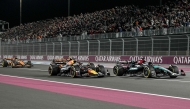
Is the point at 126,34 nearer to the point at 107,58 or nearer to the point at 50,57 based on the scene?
the point at 107,58

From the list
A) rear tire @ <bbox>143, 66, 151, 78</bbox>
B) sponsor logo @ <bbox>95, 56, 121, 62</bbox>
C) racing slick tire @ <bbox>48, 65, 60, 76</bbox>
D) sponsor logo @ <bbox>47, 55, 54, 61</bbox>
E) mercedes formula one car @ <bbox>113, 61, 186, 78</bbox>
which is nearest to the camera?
mercedes formula one car @ <bbox>113, 61, 186, 78</bbox>

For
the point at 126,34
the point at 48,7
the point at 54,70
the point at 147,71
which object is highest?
the point at 48,7

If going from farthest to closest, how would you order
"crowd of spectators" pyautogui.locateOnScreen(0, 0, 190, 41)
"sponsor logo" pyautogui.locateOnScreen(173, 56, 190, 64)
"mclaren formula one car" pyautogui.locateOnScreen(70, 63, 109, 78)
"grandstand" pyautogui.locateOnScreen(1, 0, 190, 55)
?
"crowd of spectators" pyautogui.locateOnScreen(0, 0, 190, 41) < "grandstand" pyautogui.locateOnScreen(1, 0, 190, 55) < "sponsor logo" pyautogui.locateOnScreen(173, 56, 190, 64) < "mclaren formula one car" pyautogui.locateOnScreen(70, 63, 109, 78)

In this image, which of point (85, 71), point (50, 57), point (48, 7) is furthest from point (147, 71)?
point (48, 7)

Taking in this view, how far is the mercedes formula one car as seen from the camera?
15323 mm

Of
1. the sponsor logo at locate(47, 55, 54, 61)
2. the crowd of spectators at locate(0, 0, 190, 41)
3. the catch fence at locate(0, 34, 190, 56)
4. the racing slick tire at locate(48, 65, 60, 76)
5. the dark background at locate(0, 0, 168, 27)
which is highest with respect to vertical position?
the dark background at locate(0, 0, 168, 27)

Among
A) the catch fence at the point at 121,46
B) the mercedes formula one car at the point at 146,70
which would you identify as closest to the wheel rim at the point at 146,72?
the mercedes formula one car at the point at 146,70

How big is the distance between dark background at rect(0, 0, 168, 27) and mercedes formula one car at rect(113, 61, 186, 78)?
32.3 metres

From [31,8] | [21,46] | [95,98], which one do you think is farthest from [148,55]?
[31,8]

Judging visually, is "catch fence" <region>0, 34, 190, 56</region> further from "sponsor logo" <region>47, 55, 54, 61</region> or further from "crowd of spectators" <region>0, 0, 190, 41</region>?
"crowd of spectators" <region>0, 0, 190, 41</region>

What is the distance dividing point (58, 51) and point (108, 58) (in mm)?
9453

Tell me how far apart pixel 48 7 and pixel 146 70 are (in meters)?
57.8

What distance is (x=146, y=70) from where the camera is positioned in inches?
616

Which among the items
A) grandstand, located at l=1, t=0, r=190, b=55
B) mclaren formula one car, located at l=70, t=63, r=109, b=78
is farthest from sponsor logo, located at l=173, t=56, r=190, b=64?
mclaren formula one car, located at l=70, t=63, r=109, b=78
